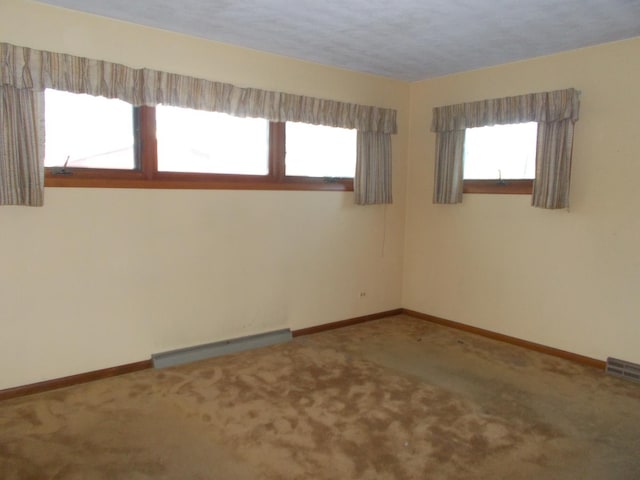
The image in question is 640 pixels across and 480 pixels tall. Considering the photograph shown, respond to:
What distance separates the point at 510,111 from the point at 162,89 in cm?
281

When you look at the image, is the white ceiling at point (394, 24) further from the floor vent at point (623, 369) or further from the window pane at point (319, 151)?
the floor vent at point (623, 369)

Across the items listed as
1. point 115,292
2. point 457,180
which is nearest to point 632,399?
point 457,180

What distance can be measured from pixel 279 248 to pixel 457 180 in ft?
5.93

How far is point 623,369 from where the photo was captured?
340 cm

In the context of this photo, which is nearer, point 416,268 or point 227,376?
point 227,376

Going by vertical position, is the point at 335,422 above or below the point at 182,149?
below

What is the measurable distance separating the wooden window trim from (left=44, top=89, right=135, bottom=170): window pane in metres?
2.96

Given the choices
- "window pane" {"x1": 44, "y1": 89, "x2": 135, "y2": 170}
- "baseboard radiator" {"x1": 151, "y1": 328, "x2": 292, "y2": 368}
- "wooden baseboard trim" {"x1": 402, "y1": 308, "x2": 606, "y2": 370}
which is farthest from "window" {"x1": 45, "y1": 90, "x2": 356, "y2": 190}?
"wooden baseboard trim" {"x1": 402, "y1": 308, "x2": 606, "y2": 370}

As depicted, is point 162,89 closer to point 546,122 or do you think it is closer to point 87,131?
point 87,131

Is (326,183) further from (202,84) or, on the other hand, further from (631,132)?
(631,132)

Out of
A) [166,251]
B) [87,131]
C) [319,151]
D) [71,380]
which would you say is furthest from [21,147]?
[319,151]

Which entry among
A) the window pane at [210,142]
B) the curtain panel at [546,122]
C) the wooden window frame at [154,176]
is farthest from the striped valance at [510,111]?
the window pane at [210,142]

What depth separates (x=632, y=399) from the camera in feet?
9.98

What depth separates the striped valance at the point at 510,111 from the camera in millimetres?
3549
